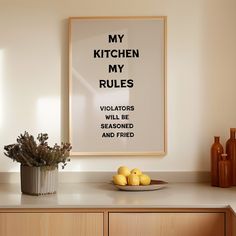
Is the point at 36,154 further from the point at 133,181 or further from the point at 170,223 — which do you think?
the point at 170,223

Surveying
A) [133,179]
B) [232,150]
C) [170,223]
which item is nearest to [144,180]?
[133,179]

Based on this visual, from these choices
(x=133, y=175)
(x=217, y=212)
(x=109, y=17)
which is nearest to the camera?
(x=217, y=212)

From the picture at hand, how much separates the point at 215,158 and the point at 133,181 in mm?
519

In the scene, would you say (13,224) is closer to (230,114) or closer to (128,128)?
(128,128)

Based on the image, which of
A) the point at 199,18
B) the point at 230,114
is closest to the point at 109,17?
the point at 199,18

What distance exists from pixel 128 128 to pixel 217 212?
847 millimetres

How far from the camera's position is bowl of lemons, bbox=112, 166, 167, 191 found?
286 centimetres

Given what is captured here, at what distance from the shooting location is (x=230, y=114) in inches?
125

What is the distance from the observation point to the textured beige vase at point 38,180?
109 inches

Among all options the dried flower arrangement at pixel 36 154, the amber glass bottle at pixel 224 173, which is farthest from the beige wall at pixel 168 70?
the dried flower arrangement at pixel 36 154

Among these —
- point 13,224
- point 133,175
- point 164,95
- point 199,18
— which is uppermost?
point 199,18

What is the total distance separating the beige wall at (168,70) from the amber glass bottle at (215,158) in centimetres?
13

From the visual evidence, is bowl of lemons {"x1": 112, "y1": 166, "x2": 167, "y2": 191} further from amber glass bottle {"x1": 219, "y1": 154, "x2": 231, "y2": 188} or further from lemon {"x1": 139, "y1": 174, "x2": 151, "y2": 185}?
amber glass bottle {"x1": 219, "y1": 154, "x2": 231, "y2": 188}

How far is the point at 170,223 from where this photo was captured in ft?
8.34
